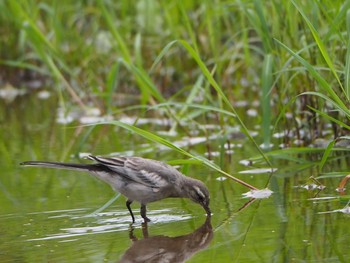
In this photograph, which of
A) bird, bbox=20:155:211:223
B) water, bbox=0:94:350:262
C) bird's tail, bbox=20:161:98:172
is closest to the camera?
water, bbox=0:94:350:262

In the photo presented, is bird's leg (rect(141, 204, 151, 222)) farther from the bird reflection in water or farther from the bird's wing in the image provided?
the bird reflection in water

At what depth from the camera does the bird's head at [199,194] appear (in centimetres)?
583

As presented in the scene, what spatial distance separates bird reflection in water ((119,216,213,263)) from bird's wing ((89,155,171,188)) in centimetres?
52

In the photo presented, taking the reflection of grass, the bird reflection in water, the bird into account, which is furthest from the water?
the reflection of grass

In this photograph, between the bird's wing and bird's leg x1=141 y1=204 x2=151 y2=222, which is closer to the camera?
bird's leg x1=141 y1=204 x2=151 y2=222

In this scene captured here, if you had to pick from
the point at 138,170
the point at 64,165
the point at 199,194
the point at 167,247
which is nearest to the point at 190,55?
the point at 138,170

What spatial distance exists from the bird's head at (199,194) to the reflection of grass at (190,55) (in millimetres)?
1173

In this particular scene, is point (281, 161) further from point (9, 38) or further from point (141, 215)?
point (9, 38)

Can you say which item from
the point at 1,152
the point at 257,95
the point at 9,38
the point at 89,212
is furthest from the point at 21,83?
the point at 89,212

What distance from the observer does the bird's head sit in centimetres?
583

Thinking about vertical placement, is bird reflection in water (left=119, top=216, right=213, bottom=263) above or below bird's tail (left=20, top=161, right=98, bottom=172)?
below

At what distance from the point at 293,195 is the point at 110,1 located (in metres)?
6.07

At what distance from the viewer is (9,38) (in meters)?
12.6

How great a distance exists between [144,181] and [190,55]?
212 inches
